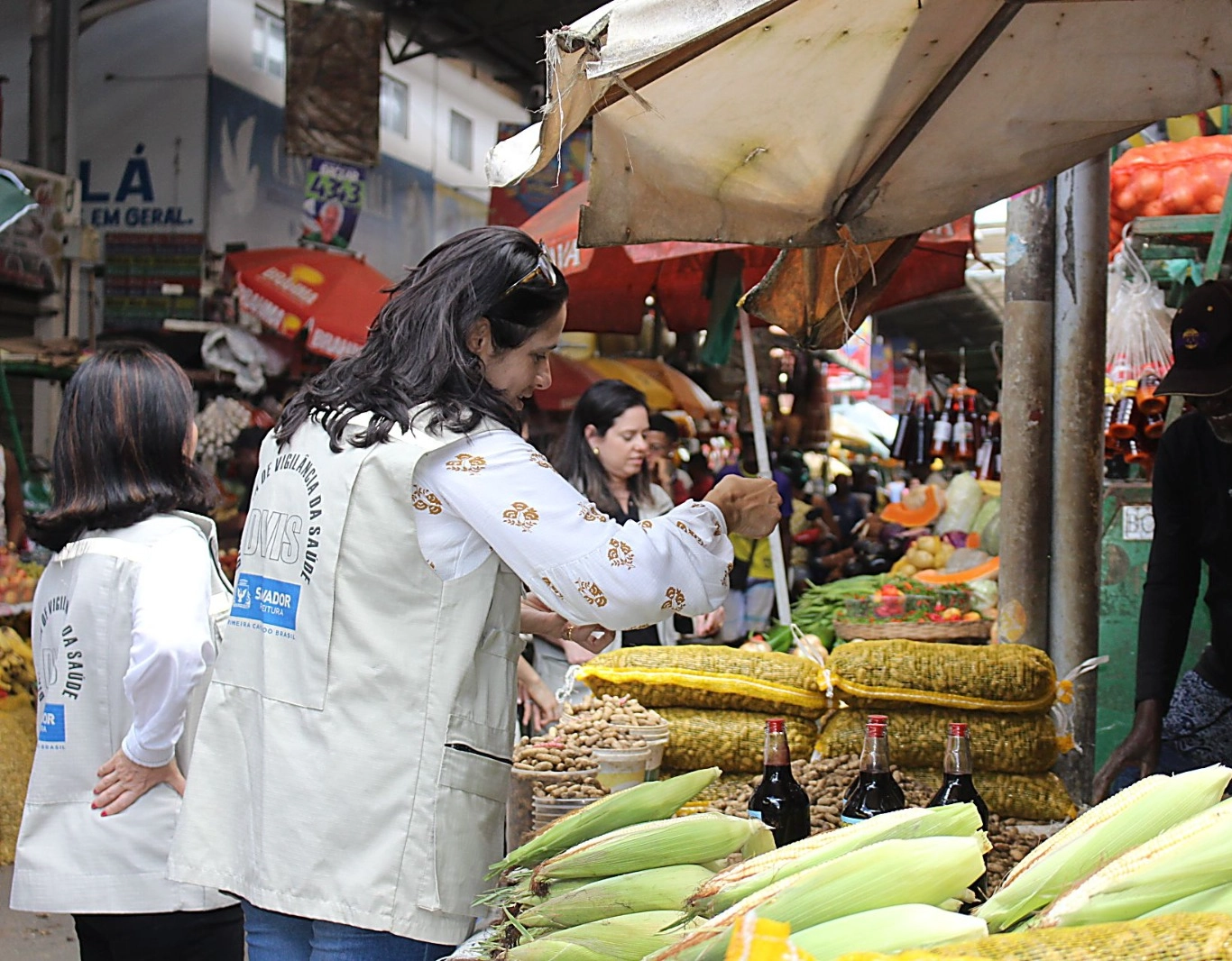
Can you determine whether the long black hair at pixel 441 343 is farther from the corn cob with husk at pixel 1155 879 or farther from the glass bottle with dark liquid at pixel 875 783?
the corn cob with husk at pixel 1155 879

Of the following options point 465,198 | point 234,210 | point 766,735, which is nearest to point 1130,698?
point 766,735

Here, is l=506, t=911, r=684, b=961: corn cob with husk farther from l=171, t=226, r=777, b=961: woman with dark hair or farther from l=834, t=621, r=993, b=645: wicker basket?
l=834, t=621, r=993, b=645: wicker basket

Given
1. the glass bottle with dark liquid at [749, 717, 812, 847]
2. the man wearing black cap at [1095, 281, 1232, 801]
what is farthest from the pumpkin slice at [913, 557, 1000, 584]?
the glass bottle with dark liquid at [749, 717, 812, 847]

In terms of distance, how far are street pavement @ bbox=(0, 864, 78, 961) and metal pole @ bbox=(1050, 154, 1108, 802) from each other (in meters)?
3.89

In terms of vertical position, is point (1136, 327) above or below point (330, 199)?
below

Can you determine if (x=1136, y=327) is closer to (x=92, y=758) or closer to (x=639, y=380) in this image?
(x=92, y=758)

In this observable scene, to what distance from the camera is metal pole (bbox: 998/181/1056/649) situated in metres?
3.85

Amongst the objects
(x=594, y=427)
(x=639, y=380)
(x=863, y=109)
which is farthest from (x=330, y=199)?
(x=863, y=109)

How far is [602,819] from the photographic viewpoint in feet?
6.89

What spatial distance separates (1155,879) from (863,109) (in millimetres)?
1880

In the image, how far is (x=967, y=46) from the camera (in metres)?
2.50

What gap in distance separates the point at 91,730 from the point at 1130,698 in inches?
169

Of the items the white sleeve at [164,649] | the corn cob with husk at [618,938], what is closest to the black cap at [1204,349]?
the corn cob with husk at [618,938]

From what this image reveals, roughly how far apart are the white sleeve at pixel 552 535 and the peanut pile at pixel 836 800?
3.38 feet
